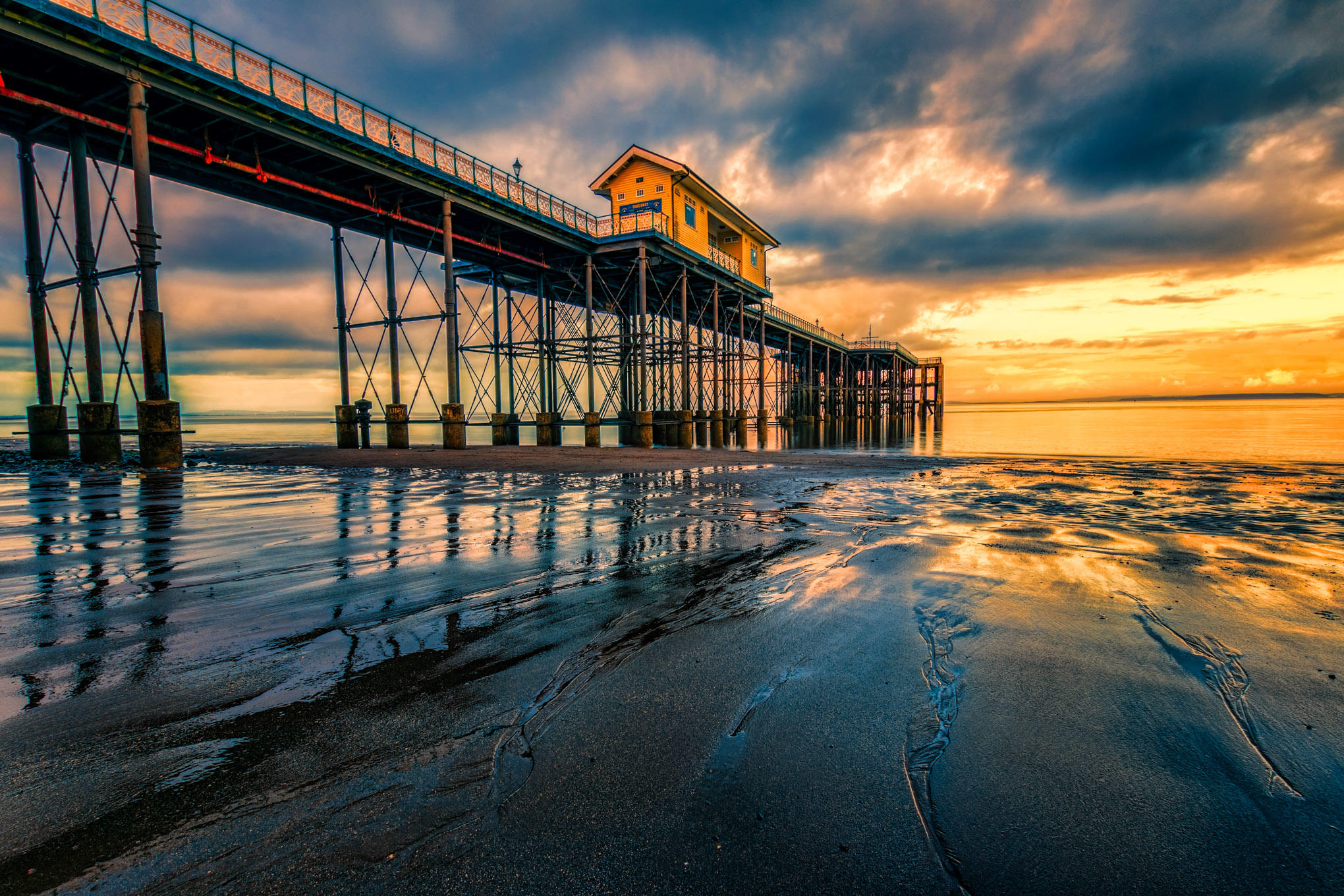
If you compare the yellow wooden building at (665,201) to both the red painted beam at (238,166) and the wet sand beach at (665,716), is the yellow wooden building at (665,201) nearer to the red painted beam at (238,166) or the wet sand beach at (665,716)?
the red painted beam at (238,166)

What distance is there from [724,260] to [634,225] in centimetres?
749

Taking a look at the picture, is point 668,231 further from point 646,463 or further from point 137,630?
point 137,630

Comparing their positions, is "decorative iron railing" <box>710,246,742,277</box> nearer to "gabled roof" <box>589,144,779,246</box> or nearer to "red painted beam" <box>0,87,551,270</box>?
"gabled roof" <box>589,144,779,246</box>

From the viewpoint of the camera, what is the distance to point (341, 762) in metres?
2.11

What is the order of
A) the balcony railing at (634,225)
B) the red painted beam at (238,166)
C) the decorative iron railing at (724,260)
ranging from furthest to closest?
the decorative iron railing at (724,260)
the balcony railing at (634,225)
the red painted beam at (238,166)

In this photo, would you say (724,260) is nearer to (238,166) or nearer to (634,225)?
(634,225)

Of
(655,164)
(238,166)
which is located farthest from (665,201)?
(238,166)

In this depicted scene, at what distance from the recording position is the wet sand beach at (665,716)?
1655 millimetres

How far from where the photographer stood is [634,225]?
2642 cm

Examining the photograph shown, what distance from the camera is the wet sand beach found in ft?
5.43

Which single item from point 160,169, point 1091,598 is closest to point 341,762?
point 1091,598

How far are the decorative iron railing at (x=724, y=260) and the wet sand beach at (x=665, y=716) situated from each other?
88.7 ft

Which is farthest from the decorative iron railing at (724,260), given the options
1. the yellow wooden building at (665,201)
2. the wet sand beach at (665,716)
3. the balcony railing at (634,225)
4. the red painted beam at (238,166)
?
the wet sand beach at (665,716)

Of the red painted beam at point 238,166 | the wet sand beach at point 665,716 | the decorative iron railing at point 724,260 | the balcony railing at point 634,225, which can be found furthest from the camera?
the decorative iron railing at point 724,260
